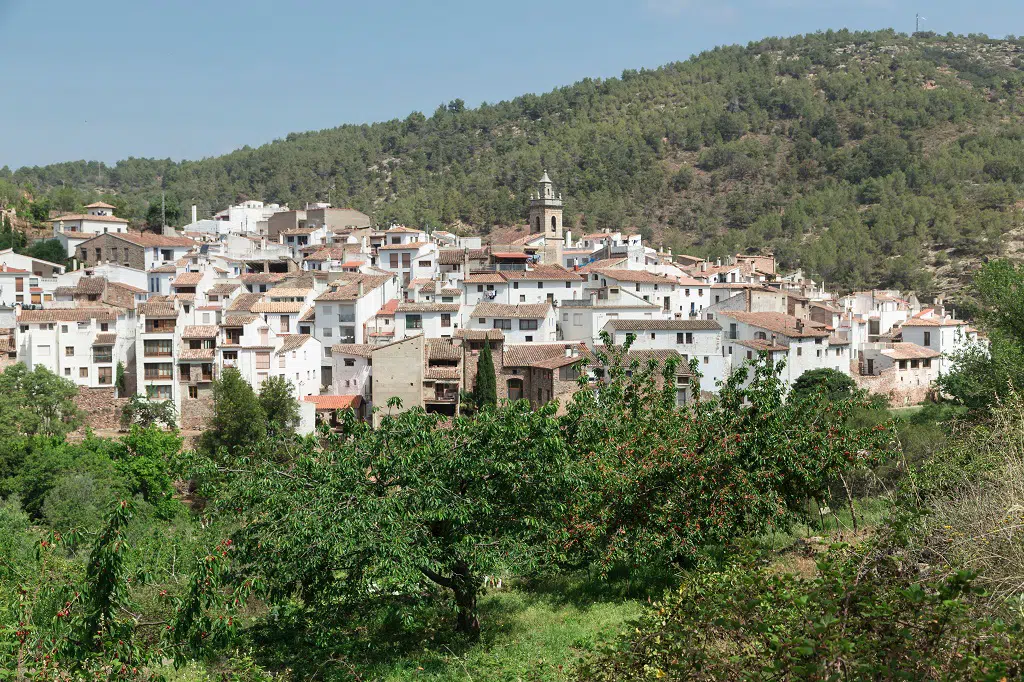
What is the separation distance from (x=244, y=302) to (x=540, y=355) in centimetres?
1521

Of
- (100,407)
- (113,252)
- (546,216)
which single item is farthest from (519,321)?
(113,252)

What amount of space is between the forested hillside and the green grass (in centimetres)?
6046

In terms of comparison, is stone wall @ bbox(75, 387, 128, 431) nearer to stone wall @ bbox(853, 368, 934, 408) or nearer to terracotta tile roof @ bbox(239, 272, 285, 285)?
terracotta tile roof @ bbox(239, 272, 285, 285)

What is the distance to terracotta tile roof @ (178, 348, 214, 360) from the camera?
128 feet

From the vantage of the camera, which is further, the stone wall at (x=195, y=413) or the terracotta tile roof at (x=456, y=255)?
the terracotta tile roof at (x=456, y=255)

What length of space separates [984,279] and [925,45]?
5136 inches

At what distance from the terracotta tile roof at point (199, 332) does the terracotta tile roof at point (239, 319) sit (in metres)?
0.56

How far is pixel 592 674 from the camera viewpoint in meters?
8.23

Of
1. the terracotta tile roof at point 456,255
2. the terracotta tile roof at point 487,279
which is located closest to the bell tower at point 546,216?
the terracotta tile roof at point 456,255

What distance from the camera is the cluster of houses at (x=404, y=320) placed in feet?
128

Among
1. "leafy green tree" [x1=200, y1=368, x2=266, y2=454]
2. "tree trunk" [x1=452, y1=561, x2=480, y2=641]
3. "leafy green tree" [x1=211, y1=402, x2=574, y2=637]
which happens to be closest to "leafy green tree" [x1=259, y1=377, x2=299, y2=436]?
"leafy green tree" [x1=200, y1=368, x2=266, y2=454]

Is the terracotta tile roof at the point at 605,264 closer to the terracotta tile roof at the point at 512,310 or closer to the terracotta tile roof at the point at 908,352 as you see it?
the terracotta tile roof at the point at 512,310

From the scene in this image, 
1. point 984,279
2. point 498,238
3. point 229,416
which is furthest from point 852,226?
point 229,416

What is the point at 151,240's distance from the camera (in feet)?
189
